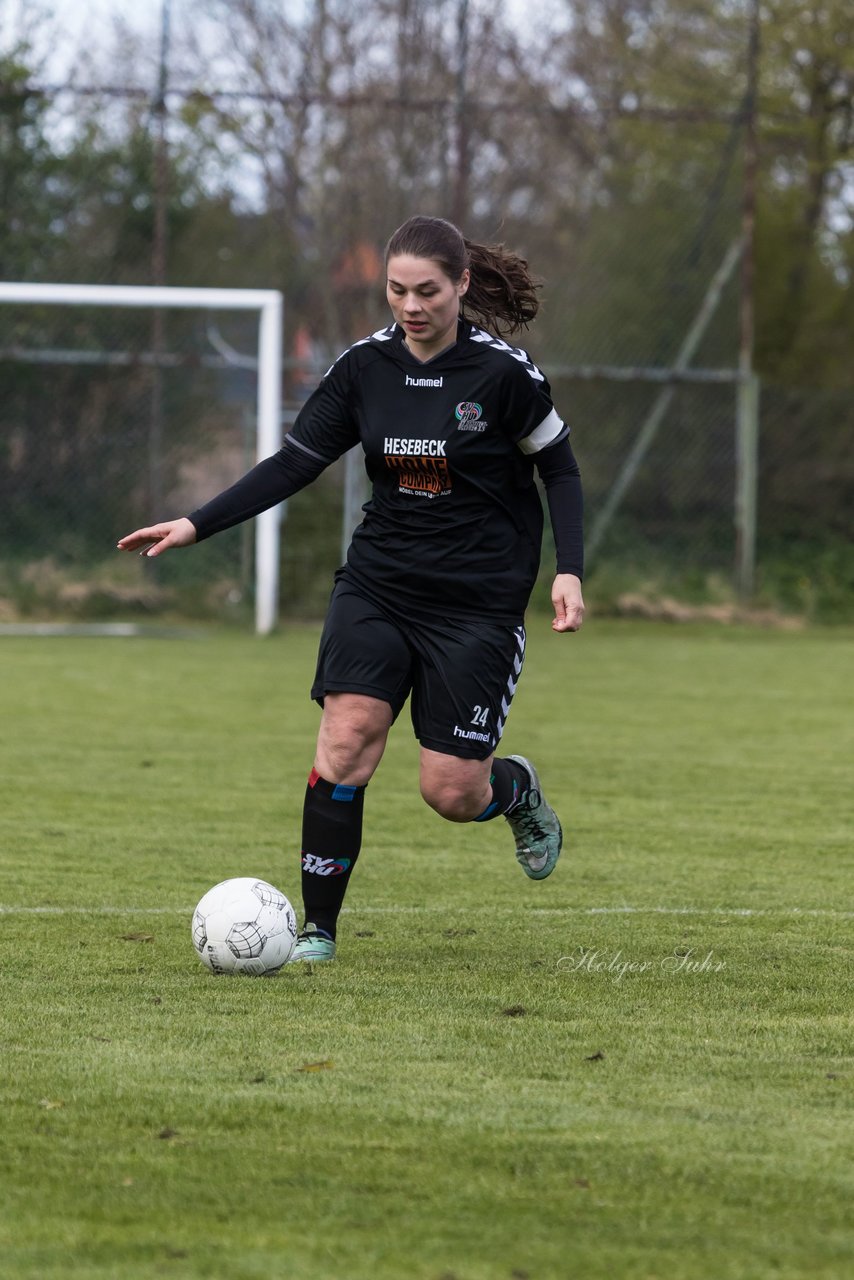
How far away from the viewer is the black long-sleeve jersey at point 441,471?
4.43m

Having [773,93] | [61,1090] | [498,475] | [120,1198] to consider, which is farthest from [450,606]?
[773,93]

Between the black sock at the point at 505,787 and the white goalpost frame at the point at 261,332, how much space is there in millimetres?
9440

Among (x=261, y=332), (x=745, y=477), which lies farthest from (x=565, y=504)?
(x=745, y=477)

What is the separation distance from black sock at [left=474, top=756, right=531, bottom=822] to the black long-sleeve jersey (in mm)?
478

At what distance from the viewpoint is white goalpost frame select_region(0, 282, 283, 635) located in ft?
47.3

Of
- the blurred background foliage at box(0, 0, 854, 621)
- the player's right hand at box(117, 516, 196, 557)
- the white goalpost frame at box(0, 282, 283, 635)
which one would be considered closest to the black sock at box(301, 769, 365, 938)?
the player's right hand at box(117, 516, 196, 557)

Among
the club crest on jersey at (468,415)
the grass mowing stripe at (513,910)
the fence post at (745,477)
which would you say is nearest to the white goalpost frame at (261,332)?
the fence post at (745,477)

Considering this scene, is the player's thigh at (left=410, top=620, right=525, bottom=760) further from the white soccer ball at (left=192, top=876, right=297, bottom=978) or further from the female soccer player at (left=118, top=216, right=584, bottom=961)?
the white soccer ball at (left=192, top=876, right=297, bottom=978)

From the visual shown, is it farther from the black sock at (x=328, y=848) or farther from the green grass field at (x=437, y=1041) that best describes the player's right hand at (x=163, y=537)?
the green grass field at (x=437, y=1041)

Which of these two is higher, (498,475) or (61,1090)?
(498,475)

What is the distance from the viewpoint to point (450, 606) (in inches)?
179

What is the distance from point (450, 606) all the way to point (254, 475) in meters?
0.62

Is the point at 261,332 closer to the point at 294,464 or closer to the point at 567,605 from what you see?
the point at 294,464

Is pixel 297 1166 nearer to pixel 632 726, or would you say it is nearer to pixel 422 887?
pixel 422 887
